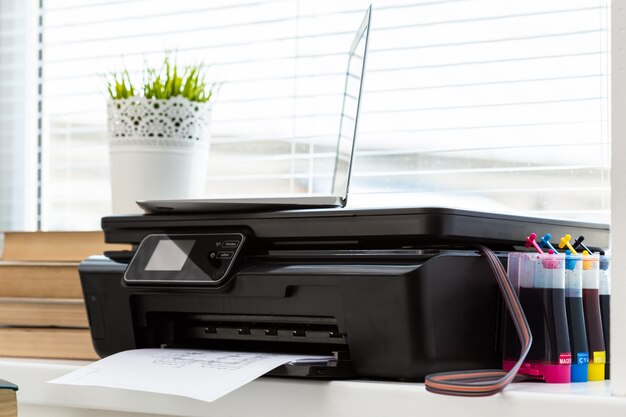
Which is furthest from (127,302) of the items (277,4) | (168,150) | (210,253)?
(277,4)

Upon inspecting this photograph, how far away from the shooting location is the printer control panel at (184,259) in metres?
1.06

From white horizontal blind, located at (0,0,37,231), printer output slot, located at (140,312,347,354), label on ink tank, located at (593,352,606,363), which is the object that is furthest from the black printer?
white horizontal blind, located at (0,0,37,231)

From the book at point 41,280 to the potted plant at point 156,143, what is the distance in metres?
0.13

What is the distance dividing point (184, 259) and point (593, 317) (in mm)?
471

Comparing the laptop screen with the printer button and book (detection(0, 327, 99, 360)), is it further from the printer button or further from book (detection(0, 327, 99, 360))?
book (detection(0, 327, 99, 360))

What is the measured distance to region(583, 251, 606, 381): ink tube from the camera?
39.9 inches

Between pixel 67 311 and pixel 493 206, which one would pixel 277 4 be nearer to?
pixel 493 206

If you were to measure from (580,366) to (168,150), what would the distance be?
29.1 inches

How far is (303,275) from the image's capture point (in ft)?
3.30

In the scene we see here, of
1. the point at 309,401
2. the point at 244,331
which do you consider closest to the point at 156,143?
the point at 244,331

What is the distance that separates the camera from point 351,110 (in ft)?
4.04

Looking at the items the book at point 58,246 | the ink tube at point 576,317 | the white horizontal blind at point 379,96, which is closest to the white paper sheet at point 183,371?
the ink tube at point 576,317

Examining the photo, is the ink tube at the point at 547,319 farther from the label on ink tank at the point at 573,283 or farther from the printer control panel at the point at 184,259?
the printer control panel at the point at 184,259

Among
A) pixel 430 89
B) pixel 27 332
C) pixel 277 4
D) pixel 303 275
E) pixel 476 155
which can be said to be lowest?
pixel 27 332
